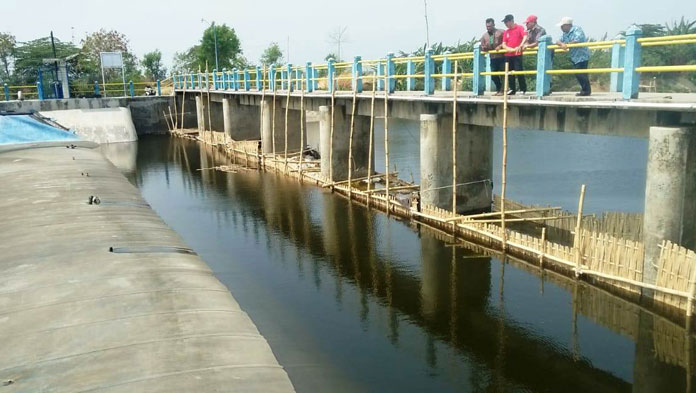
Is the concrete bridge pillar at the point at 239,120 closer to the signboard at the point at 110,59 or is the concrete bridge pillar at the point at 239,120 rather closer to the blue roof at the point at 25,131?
the blue roof at the point at 25,131

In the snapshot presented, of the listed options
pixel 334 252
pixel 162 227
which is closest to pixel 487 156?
pixel 334 252

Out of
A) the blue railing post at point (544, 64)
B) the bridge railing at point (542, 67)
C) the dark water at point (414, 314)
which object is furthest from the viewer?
the blue railing post at point (544, 64)

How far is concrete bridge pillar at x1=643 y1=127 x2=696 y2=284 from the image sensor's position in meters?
→ 12.2

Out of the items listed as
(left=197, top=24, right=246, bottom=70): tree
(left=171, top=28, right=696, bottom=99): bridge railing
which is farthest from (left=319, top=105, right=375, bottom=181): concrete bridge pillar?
(left=197, top=24, right=246, bottom=70): tree

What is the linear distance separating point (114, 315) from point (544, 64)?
39.9 feet

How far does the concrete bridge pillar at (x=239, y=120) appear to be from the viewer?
43469mm

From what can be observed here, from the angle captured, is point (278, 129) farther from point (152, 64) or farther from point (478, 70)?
point (152, 64)

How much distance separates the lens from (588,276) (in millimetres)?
14523

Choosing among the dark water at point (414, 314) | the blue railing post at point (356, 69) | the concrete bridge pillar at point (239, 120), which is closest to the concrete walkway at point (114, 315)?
the dark water at point (414, 314)

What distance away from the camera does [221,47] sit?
83.1m

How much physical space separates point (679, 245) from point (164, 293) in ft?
34.4

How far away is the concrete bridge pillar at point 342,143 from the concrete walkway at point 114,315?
42.0 feet

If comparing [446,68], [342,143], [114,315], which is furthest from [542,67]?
[342,143]

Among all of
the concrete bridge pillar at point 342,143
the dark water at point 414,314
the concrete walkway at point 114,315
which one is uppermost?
the concrete bridge pillar at point 342,143
